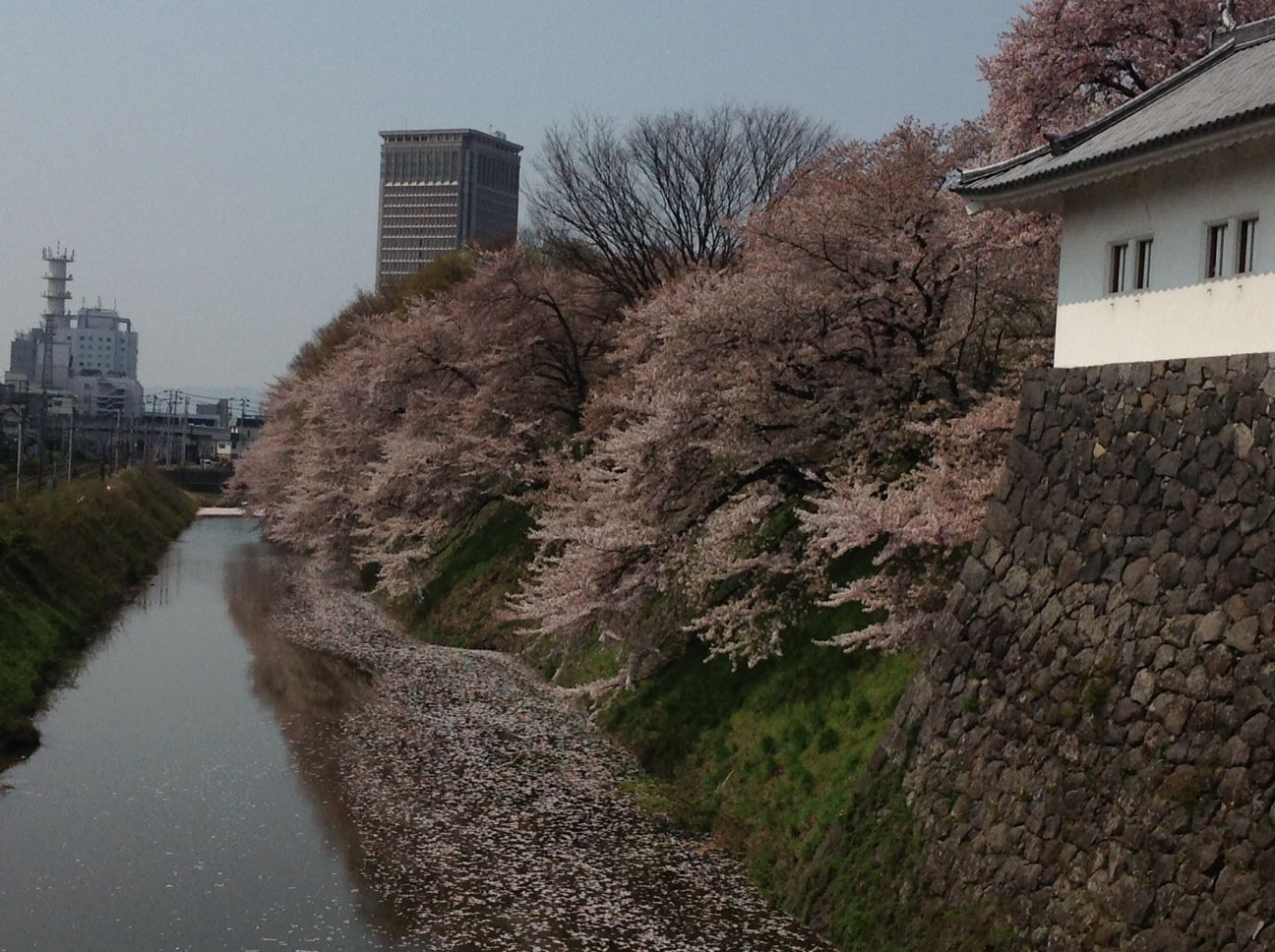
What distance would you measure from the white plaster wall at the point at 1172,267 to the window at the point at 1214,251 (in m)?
0.05

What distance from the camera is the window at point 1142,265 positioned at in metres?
12.3

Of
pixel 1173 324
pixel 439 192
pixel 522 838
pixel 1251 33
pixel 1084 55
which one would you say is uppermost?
pixel 439 192

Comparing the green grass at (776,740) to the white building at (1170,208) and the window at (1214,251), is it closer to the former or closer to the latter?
the white building at (1170,208)

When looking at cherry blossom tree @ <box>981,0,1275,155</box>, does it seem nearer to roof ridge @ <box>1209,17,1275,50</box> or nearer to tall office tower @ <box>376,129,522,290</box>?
roof ridge @ <box>1209,17,1275,50</box>

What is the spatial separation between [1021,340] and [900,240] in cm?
205

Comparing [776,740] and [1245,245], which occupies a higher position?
[1245,245]

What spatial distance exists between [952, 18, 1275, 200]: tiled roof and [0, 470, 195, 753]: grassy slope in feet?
52.7

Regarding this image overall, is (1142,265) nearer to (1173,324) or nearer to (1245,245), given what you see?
(1173,324)

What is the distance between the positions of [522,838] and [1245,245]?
33.2 feet

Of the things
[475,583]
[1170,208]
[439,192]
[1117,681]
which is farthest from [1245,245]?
[439,192]

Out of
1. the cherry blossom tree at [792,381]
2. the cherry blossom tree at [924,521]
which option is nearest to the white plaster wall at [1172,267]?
the cherry blossom tree at [924,521]

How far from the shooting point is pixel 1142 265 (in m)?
12.4

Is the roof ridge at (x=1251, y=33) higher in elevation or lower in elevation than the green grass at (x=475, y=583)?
higher

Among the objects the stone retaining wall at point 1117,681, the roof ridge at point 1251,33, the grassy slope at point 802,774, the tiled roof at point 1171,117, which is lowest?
the grassy slope at point 802,774
